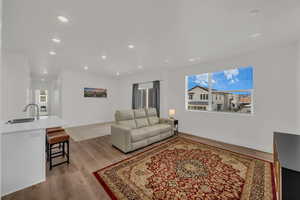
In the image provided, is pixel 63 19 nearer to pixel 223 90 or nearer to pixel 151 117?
pixel 151 117

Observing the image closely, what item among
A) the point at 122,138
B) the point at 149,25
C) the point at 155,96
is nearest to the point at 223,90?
the point at 155,96

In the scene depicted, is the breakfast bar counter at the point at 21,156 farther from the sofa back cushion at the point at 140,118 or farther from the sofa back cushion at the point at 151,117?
the sofa back cushion at the point at 151,117

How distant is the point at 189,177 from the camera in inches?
84.5

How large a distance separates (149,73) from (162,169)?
449 centimetres

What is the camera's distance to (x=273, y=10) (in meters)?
1.79

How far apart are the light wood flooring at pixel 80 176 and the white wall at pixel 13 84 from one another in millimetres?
2009

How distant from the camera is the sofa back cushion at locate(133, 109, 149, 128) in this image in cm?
397

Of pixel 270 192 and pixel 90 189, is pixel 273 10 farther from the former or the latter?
pixel 90 189

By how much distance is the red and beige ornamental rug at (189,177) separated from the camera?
1.78 metres

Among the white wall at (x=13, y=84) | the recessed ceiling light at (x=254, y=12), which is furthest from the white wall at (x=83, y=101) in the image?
the recessed ceiling light at (x=254, y=12)

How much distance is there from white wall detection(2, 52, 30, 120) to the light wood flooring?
201 centimetres

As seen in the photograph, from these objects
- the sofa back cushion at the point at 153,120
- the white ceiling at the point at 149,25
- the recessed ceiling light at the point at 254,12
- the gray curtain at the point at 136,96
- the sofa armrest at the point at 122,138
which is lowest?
the sofa armrest at the point at 122,138

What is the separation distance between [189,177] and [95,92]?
5.96 metres

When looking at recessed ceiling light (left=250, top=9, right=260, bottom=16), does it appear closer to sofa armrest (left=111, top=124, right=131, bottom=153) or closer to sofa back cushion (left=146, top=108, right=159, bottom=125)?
sofa armrest (left=111, top=124, right=131, bottom=153)
